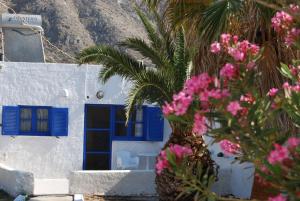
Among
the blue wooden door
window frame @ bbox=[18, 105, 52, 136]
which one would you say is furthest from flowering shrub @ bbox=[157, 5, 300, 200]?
the blue wooden door

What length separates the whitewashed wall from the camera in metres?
16.5

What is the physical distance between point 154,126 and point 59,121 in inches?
105

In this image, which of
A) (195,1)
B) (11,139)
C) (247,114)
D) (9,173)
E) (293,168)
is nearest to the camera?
(293,168)

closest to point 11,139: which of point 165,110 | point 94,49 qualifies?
point 94,49

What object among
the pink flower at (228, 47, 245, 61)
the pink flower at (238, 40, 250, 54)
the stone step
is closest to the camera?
the pink flower at (228, 47, 245, 61)

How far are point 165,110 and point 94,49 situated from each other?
8429 millimetres

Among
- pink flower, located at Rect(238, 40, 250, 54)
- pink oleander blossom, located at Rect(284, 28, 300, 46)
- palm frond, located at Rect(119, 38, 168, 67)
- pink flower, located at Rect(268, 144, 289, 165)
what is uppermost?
palm frond, located at Rect(119, 38, 168, 67)

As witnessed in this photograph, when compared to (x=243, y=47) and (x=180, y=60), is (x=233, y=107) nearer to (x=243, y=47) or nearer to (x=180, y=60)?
(x=243, y=47)

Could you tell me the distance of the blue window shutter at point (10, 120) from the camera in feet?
54.0

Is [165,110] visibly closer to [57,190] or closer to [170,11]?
[170,11]

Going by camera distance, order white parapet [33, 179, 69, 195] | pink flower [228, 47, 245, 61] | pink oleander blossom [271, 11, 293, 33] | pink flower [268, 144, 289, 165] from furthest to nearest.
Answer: white parapet [33, 179, 69, 195] → pink oleander blossom [271, 11, 293, 33] → pink flower [228, 47, 245, 61] → pink flower [268, 144, 289, 165]

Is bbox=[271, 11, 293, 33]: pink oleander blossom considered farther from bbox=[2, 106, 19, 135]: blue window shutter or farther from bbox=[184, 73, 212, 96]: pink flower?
bbox=[2, 106, 19, 135]: blue window shutter

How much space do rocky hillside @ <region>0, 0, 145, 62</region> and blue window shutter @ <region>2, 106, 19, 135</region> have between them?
2544 centimetres

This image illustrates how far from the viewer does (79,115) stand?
55.3ft
